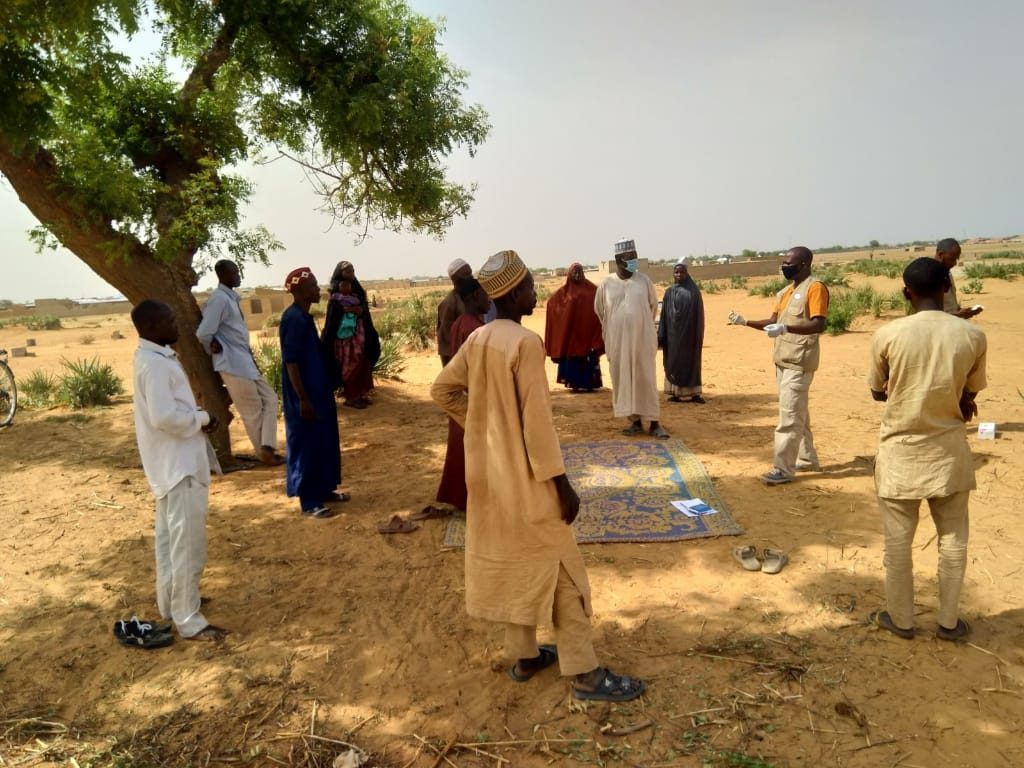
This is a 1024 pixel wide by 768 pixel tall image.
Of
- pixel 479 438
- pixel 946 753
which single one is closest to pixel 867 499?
pixel 946 753

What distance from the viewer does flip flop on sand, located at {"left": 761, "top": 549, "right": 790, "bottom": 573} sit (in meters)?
3.97

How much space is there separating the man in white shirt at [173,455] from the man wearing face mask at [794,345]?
3867mm

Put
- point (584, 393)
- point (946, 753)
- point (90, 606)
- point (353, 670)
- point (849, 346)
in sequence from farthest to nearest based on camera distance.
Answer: point (849, 346) → point (584, 393) → point (90, 606) → point (353, 670) → point (946, 753)

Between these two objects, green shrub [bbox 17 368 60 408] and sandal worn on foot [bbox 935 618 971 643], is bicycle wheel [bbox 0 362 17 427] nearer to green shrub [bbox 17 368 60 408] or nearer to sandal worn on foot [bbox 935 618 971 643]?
green shrub [bbox 17 368 60 408]

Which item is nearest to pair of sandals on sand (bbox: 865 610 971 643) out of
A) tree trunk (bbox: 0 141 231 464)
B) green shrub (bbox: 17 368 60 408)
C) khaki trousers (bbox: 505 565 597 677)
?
khaki trousers (bbox: 505 565 597 677)

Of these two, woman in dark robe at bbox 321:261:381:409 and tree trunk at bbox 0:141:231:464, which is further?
woman in dark robe at bbox 321:261:381:409

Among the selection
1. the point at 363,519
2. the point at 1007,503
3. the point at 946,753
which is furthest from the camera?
the point at 363,519

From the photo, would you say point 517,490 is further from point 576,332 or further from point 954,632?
point 576,332

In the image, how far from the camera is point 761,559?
4.12 m

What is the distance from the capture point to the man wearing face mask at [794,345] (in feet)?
16.3

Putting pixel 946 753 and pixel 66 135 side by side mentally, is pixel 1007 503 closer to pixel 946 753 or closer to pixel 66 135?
pixel 946 753

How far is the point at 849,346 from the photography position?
1291 centimetres

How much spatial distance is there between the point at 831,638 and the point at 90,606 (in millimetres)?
4158

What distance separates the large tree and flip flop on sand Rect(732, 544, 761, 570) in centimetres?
497
